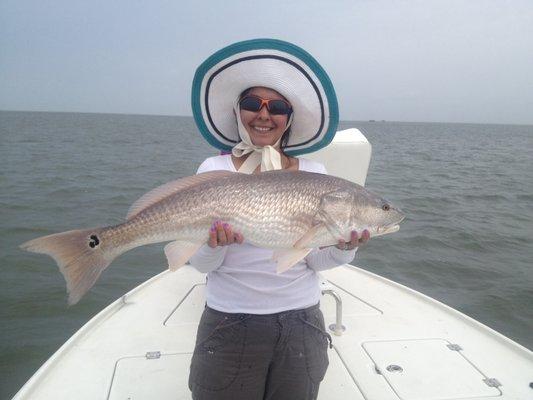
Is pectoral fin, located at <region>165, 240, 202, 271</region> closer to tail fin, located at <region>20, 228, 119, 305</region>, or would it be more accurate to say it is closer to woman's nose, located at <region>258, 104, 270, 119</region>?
tail fin, located at <region>20, 228, 119, 305</region>

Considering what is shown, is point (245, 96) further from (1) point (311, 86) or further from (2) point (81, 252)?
(2) point (81, 252)

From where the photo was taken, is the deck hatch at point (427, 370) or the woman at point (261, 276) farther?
the deck hatch at point (427, 370)

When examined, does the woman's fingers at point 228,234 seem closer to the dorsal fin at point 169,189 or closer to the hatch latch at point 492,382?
the dorsal fin at point 169,189

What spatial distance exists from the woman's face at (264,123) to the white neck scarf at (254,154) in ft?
0.14

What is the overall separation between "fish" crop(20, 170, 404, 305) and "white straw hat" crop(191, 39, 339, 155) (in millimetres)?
651

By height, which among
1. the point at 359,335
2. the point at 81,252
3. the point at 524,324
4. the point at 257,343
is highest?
the point at 81,252

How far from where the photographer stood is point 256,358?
268 cm

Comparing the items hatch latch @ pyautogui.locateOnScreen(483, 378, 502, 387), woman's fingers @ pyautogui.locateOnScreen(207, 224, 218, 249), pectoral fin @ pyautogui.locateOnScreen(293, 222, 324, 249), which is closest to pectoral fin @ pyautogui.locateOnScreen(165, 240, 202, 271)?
woman's fingers @ pyautogui.locateOnScreen(207, 224, 218, 249)

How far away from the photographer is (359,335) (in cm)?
429

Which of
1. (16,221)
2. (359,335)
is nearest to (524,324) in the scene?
(359,335)

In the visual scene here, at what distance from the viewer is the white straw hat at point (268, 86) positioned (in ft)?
10.4

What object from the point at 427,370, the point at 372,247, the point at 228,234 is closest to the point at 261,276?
the point at 228,234

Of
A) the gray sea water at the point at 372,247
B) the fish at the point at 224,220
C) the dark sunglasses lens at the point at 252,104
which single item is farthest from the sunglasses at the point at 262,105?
the gray sea water at the point at 372,247

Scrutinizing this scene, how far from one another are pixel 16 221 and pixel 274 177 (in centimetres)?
1211
